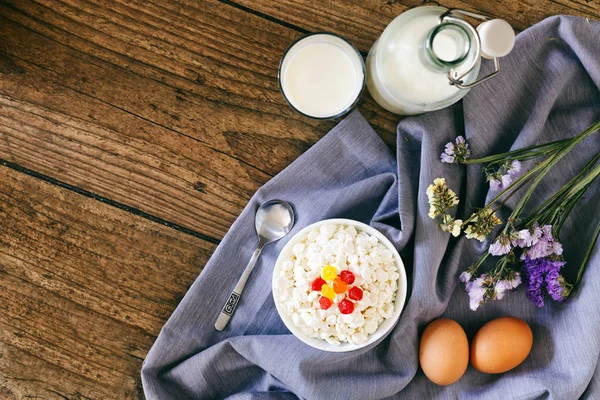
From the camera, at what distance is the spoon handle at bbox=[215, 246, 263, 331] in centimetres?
100

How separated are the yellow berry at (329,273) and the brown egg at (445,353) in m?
0.23

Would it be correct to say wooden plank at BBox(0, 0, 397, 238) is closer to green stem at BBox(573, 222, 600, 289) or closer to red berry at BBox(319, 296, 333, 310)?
red berry at BBox(319, 296, 333, 310)

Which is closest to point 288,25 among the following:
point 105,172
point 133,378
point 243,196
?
point 243,196

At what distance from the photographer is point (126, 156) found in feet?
3.41

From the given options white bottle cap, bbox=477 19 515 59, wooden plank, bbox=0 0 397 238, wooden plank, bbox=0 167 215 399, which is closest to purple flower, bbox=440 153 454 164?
wooden plank, bbox=0 0 397 238

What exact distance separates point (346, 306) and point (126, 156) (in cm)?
51

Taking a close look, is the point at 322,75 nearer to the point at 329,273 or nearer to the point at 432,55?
the point at 432,55

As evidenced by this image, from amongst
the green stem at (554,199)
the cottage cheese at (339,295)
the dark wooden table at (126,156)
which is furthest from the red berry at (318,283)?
the green stem at (554,199)

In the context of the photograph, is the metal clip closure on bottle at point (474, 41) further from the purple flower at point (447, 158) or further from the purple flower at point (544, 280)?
the purple flower at point (544, 280)

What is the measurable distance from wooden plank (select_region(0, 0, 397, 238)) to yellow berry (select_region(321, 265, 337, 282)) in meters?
0.25

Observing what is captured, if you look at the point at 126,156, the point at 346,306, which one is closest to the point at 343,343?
the point at 346,306

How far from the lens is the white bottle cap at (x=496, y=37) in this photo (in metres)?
0.78

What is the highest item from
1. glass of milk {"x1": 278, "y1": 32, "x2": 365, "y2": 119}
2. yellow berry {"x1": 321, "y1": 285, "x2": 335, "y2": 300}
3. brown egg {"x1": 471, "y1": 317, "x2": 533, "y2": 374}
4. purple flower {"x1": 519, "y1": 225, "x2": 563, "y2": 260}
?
glass of milk {"x1": 278, "y1": 32, "x2": 365, "y2": 119}

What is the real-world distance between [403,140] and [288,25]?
31cm
